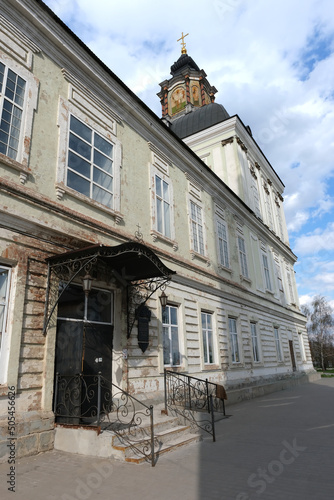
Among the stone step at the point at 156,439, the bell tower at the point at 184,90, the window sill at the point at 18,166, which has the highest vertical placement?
the bell tower at the point at 184,90

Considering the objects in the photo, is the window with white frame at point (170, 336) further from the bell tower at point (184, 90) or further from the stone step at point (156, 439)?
the bell tower at point (184, 90)

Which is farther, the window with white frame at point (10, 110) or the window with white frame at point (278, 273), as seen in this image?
the window with white frame at point (278, 273)

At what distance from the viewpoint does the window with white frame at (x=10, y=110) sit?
22.7ft

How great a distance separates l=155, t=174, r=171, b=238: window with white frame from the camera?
11.5 meters

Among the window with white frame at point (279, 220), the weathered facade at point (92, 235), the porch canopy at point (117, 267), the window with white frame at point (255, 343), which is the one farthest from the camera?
the window with white frame at point (279, 220)

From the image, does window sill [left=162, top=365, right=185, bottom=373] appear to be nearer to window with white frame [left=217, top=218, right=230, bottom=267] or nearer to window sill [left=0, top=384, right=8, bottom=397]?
window sill [left=0, top=384, right=8, bottom=397]

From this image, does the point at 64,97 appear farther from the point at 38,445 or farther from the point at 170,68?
the point at 170,68

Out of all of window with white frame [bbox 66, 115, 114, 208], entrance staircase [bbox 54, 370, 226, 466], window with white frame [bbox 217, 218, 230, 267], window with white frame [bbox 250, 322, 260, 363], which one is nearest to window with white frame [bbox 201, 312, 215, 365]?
window with white frame [bbox 217, 218, 230, 267]

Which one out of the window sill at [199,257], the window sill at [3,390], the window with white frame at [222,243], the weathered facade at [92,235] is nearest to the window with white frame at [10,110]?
the weathered facade at [92,235]

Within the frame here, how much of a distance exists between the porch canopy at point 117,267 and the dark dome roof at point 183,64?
113 ft

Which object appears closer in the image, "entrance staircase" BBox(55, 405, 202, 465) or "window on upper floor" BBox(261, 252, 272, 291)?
"entrance staircase" BBox(55, 405, 202, 465)

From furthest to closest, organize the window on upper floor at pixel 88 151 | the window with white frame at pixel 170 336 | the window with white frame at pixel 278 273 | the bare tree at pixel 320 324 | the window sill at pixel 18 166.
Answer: the bare tree at pixel 320 324
the window with white frame at pixel 278 273
the window with white frame at pixel 170 336
the window on upper floor at pixel 88 151
the window sill at pixel 18 166

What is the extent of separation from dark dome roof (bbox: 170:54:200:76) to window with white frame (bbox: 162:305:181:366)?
112 ft

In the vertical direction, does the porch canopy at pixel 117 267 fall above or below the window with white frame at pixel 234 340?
above
